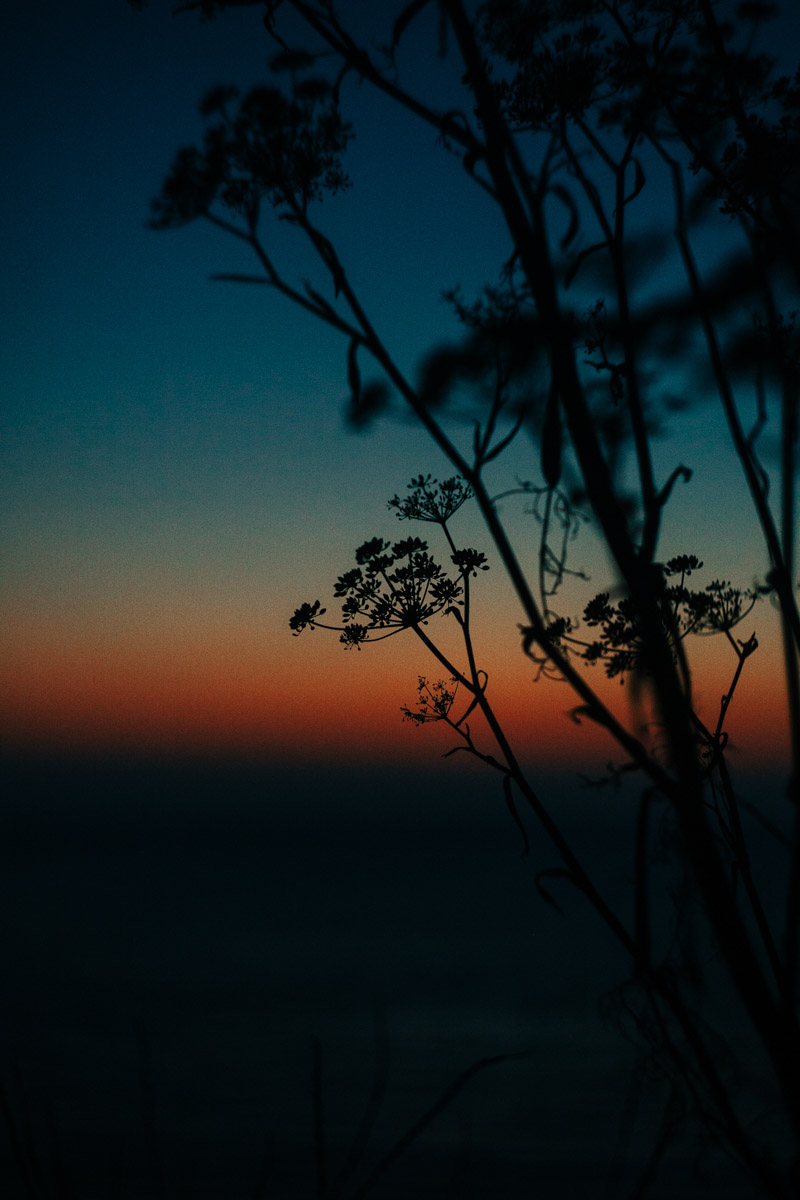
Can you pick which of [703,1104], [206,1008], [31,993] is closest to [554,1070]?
[206,1008]

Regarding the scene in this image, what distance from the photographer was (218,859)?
1833 inches

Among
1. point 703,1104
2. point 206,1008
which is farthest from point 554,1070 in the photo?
point 703,1104

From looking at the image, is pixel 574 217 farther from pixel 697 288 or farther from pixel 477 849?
pixel 477 849

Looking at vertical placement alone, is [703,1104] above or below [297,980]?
above

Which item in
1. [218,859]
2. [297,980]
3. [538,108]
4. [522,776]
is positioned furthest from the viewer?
[218,859]

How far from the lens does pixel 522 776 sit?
1.42 m

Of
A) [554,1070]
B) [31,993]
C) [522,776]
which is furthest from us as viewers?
[31,993]

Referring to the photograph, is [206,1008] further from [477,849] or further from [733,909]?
[477,849]

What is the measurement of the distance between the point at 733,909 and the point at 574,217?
3.89 ft

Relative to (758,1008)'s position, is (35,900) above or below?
below

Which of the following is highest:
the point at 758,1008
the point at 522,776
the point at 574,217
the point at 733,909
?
the point at 574,217

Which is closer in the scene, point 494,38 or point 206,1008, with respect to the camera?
point 494,38

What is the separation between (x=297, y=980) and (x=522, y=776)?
18597 millimetres

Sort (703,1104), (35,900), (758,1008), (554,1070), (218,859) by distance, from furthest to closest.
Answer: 1. (218,859)
2. (35,900)
3. (554,1070)
4. (703,1104)
5. (758,1008)
